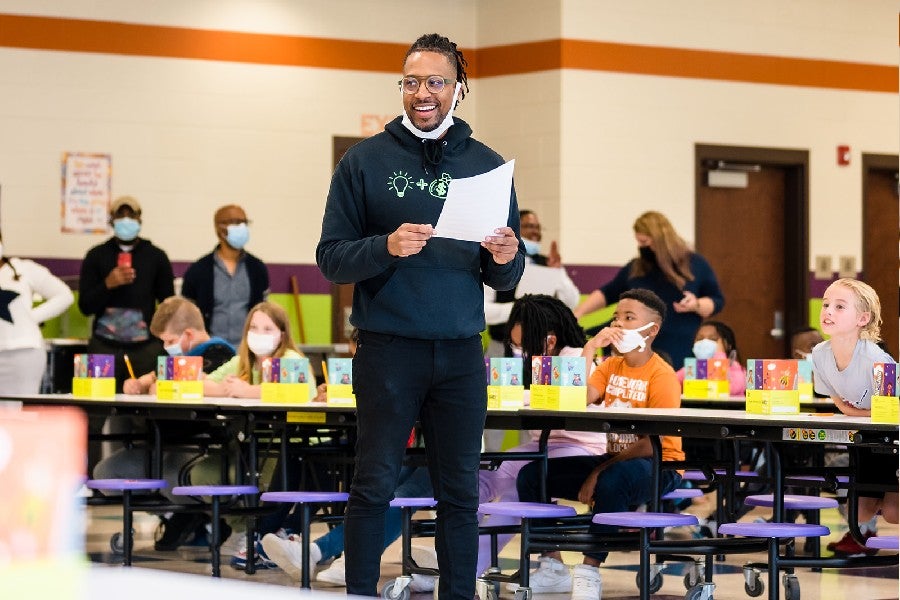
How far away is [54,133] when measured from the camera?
30.1 feet

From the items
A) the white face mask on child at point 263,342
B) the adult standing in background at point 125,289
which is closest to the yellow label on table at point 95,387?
the white face mask on child at point 263,342

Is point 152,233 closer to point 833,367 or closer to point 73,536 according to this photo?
point 833,367

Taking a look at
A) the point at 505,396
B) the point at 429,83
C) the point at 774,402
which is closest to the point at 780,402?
the point at 774,402

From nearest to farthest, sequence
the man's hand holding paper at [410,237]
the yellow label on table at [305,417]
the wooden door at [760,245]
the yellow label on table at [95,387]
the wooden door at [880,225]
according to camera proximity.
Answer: the man's hand holding paper at [410,237], the yellow label on table at [305,417], the yellow label on table at [95,387], the wooden door at [760,245], the wooden door at [880,225]

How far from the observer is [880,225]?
36.3 feet

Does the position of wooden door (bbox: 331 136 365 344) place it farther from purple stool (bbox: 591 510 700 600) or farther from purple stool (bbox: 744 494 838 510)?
purple stool (bbox: 591 510 700 600)

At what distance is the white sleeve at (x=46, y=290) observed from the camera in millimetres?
8117

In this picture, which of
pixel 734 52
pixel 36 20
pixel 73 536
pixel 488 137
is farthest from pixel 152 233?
pixel 73 536

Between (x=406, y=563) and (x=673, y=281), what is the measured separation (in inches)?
117

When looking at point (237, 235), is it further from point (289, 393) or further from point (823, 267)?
point (823, 267)

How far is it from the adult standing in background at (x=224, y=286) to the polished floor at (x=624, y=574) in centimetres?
161

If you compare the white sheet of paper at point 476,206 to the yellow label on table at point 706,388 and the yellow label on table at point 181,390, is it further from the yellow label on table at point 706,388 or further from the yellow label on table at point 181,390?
the yellow label on table at point 706,388

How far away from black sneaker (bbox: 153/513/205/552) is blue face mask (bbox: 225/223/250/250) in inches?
83.5

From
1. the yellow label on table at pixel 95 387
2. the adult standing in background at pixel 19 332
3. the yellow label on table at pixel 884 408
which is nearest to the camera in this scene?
the yellow label on table at pixel 884 408
